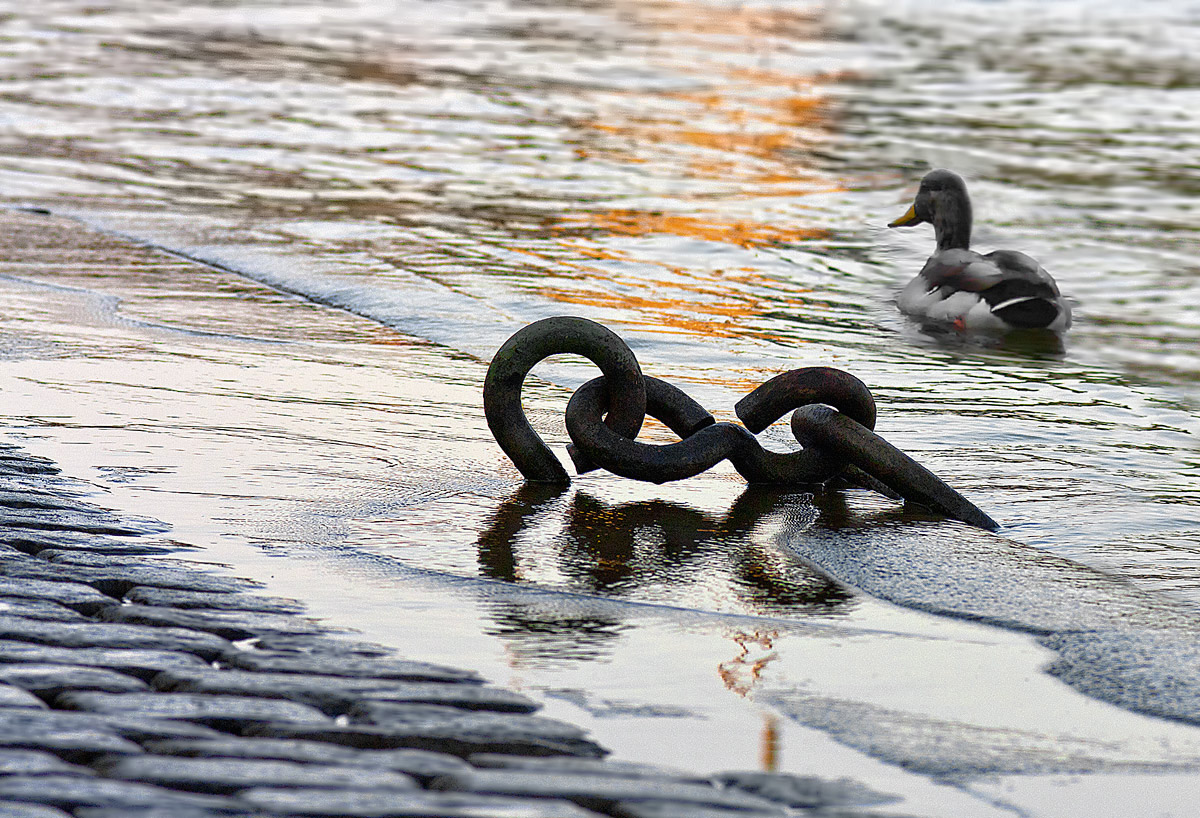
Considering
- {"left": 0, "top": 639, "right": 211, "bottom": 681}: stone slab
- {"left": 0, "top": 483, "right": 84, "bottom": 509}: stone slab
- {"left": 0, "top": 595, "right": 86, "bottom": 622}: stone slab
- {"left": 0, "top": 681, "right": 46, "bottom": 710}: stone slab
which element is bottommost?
{"left": 0, "top": 681, "right": 46, "bottom": 710}: stone slab

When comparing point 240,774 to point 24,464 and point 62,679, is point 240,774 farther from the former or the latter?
point 24,464

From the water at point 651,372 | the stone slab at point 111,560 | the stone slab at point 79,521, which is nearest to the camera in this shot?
the water at point 651,372

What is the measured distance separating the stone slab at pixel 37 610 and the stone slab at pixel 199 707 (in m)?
0.48

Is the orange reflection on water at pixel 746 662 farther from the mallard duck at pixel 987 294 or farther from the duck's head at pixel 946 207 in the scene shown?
the duck's head at pixel 946 207

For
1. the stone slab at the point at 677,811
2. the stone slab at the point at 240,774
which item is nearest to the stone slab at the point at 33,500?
the stone slab at the point at 240,774

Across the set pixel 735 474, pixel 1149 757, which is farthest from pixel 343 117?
pixel 1149 757

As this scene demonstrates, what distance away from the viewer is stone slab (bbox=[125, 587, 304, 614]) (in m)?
3.71

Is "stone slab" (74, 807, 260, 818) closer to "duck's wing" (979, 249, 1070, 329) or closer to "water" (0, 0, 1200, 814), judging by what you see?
"water" (0, 0, 1200, 814)

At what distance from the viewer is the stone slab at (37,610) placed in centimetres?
352

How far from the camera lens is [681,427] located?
5.13m

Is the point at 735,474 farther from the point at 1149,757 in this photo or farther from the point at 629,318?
the point at 629,318

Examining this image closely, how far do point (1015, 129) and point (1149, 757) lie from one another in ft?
49.7

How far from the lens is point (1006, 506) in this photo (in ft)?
16.8

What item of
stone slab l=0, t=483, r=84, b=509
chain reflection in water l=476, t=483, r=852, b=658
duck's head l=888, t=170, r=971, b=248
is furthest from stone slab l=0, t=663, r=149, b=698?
duck's head l=888, t=170, r=971, b=248
